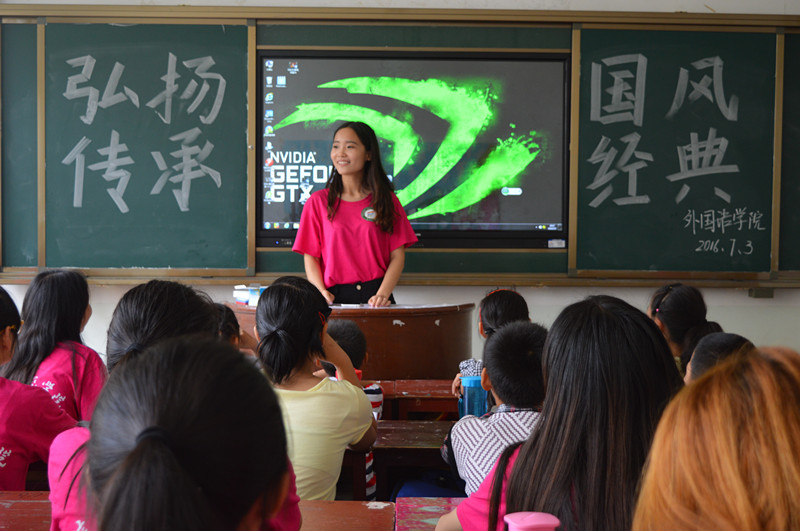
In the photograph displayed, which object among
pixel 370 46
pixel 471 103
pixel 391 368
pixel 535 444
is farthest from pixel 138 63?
pixel 535 444

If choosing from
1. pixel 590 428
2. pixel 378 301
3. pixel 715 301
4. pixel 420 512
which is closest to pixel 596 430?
pixel 590 428

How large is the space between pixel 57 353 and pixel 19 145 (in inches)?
111

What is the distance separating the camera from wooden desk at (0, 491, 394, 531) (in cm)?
110

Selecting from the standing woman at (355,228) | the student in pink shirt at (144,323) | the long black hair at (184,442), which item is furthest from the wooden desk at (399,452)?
the standing woman at (355,228)

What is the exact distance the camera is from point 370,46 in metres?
4.05

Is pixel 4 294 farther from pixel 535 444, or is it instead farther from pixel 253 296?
pixel 535 444

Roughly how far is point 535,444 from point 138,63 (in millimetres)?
3863

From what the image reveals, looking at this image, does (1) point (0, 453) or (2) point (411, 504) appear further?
(1) point (0, 453)

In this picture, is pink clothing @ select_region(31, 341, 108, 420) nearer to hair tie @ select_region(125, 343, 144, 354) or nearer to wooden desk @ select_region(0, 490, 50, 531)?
wooden desk @ select_region(0, 490, 50, 531)

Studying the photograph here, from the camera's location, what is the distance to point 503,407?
1.48 metres

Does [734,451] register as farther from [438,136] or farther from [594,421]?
[438,136]

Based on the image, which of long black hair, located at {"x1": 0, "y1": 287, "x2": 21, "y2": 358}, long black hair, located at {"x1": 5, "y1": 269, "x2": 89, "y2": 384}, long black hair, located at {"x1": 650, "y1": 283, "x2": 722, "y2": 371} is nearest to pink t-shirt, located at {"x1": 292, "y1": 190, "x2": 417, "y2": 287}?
long black hair, located at {"x1": 650, "y1": 283, "x2": 722, "y2": 371}

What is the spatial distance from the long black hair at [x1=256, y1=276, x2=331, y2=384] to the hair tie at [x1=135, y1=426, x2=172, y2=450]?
99 centimetres

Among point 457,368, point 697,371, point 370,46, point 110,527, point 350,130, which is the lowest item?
point 457,368
